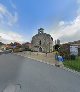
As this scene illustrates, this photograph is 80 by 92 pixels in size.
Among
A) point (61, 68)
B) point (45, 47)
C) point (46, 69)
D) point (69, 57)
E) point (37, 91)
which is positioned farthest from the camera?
point (45, 47)

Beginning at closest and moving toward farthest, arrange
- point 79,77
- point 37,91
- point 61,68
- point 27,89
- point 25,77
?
point 37,91
point 27,89
point 79,77
point 25,77
point 61,68

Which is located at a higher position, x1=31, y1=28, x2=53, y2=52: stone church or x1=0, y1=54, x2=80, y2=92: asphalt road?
x1=31, y1=28, x2=53, y2=52: stone church

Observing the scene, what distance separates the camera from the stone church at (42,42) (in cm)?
9021

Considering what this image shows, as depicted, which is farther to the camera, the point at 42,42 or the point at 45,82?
the point at 42,42

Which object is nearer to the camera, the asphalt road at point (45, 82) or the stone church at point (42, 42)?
the asphalt road at point (45, 82)

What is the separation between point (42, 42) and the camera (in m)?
92.7

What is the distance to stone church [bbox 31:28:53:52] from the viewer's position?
90.2 metres

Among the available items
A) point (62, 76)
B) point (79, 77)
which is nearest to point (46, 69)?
point (62, 76)

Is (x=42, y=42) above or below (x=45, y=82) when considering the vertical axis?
above

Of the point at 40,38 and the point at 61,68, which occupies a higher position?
the point at 40,38

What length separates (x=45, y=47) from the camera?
90750 mm

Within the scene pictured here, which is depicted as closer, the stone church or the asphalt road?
the asphalt road

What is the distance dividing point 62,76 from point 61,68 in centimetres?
340

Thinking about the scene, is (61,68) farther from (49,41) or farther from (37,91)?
(49,41)
